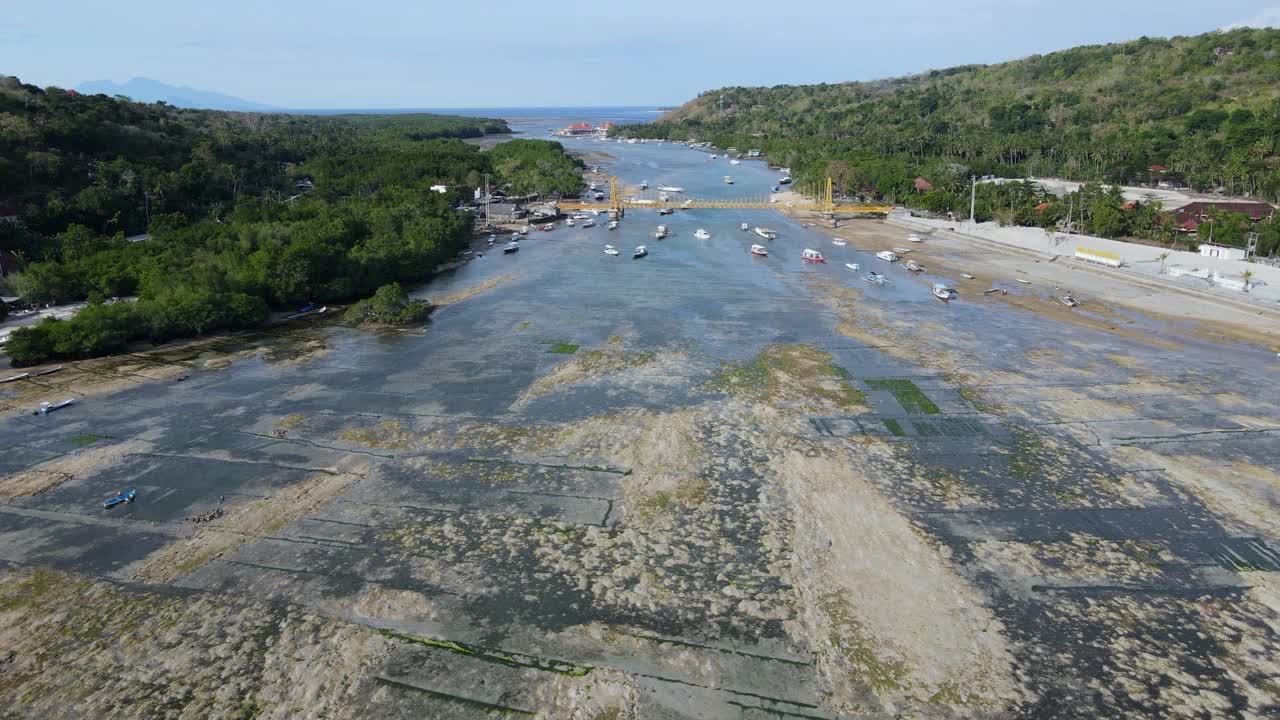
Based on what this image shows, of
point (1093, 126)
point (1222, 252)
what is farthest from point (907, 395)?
point (1093, 126)

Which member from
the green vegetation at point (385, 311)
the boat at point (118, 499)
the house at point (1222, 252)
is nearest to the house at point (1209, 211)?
the house at point (1222, 252)

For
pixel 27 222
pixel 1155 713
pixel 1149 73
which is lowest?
pixel 1155 713

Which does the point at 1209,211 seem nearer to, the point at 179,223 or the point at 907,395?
the point at 907,395

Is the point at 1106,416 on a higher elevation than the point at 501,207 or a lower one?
lower

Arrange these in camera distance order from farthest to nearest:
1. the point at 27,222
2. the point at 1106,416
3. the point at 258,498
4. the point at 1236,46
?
1. the point at 1236,46
2. the point at 27,222
3. the point at 1106,416
4. the point at 258,498

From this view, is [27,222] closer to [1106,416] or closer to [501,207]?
[501,207]

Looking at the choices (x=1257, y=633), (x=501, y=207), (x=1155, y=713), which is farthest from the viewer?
(x=501, y=207)

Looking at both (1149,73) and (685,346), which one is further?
(1149,73)

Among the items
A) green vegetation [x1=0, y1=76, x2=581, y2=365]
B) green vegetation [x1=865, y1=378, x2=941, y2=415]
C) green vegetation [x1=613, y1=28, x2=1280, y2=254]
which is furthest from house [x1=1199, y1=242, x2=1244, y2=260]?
green vegetation [x1=0, y1=76, x2=581, y2=365]

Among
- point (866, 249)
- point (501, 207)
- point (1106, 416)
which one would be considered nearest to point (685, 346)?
point (1106, 416)

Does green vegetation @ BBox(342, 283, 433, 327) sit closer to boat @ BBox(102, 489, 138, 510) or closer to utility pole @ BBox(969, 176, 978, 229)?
boat @ BBox(102, 489, 138, 510)
